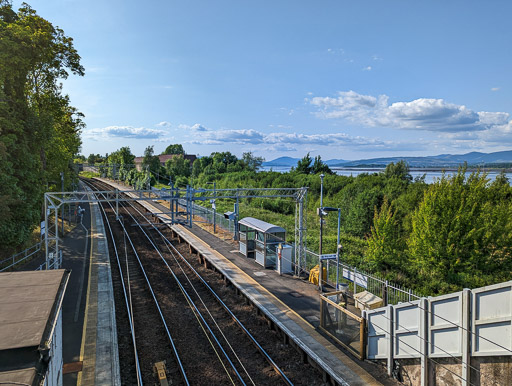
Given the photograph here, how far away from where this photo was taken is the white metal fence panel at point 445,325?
7773 mm

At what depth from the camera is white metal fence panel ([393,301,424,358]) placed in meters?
8.79

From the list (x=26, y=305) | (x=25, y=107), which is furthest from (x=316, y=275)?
(x=25, y=107)

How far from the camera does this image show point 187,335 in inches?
490

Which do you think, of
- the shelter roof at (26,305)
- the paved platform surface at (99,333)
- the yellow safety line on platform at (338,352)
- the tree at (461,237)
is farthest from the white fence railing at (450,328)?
the tree at (461,237)

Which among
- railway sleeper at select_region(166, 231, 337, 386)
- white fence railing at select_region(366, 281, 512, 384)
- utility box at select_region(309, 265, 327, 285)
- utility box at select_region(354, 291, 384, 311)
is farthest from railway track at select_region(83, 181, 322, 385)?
utility box at select_region(309, 265, 327, 285)

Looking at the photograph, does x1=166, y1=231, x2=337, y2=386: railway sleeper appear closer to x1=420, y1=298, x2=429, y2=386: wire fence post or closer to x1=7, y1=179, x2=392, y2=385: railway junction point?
x1=7, y1=179, x2=392, y2=385: railway junction point

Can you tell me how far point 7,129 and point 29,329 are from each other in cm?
1754

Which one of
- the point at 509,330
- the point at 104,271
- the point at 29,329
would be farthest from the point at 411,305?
the point at 104,271

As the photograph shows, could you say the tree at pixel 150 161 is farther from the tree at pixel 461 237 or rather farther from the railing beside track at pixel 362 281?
the tree at pixel 461 237

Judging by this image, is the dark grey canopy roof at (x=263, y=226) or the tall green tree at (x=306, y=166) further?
the tall green tree at (x=306, y=166)

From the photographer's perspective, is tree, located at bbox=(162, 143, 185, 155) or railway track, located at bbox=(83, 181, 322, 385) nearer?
railway track, located at bbox=(83, 181, 322, 385)

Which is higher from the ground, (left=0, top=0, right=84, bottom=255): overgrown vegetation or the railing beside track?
(left=0, top=0, right=84, bottom=255): overgrown vegetation

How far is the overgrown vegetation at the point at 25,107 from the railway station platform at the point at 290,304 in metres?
10.8

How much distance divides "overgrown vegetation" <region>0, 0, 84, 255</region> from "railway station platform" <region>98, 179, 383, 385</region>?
10807 mm
